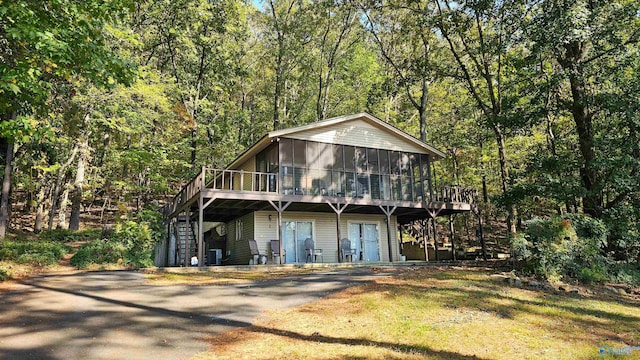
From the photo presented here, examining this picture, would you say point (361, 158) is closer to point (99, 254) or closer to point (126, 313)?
point (99, 254)

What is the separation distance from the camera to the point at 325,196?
54.6 ft

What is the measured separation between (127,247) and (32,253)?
2.75 meters

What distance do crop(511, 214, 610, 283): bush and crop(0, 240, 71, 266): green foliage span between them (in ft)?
45.3

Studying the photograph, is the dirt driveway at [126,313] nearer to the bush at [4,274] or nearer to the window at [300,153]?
the bush at [4,274]

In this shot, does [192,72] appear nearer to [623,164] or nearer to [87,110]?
[87,110]

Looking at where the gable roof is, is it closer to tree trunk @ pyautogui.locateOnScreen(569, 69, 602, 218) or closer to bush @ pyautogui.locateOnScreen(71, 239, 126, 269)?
bush @ pyautogui.locateOnScreen(71, 239, 126, 269)

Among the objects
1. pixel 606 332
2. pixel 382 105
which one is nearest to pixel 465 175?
pixel 382 105

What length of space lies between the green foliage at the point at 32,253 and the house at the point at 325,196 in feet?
14.5

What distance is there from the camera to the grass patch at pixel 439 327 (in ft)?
16.3

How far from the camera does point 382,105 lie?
30.3 m

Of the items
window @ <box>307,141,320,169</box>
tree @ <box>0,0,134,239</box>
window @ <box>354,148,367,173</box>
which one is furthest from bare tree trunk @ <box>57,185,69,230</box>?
tree @ <box>0,0,134,239</box>

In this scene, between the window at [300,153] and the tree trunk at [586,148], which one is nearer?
the tree trunk at [586,148]

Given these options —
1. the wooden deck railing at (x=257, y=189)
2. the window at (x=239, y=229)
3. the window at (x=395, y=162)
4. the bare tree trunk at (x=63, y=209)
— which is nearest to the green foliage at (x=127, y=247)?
the wooden deck railing at (x=257, y=189)

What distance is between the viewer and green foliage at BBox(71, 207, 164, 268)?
1323cm
